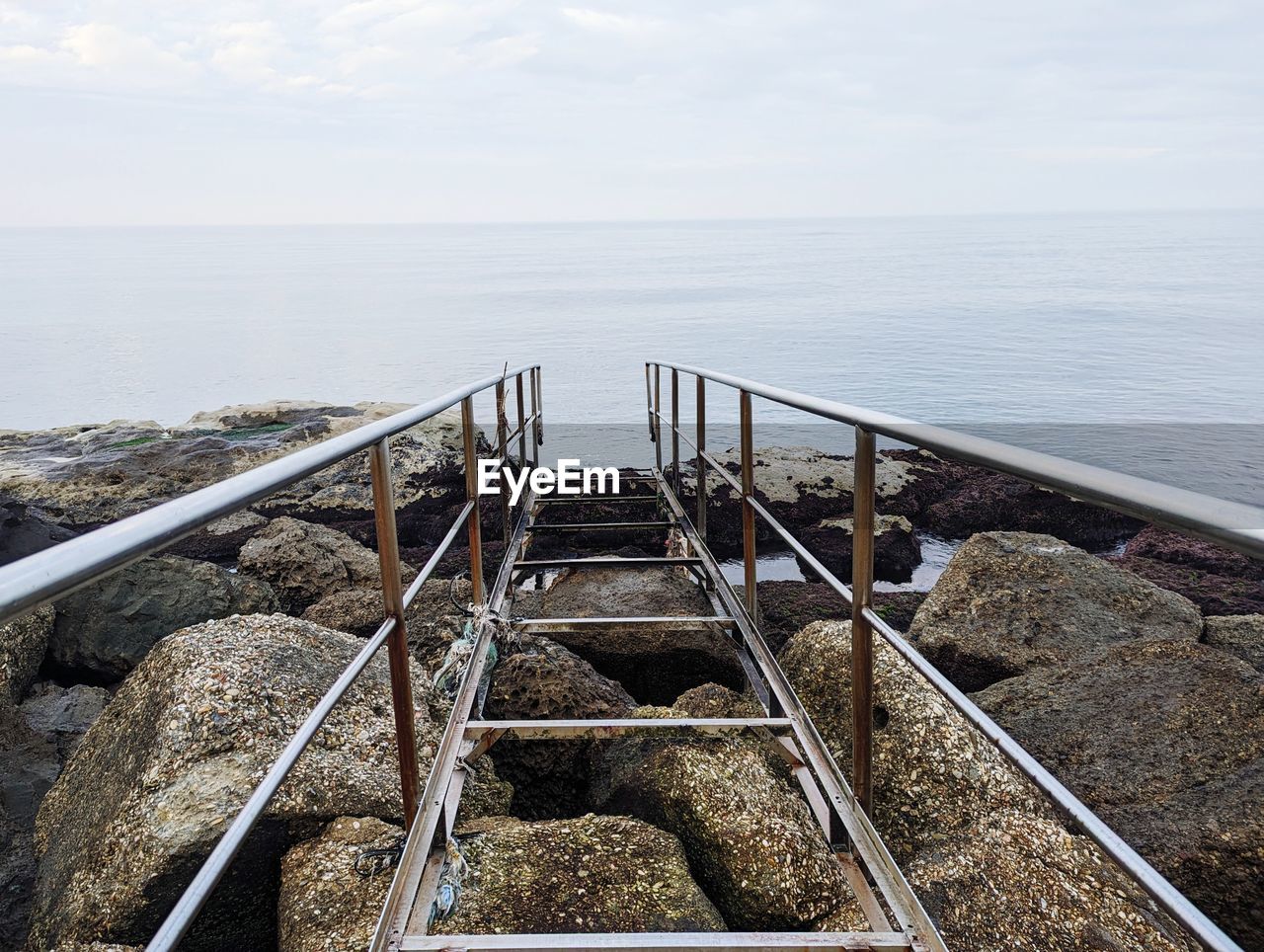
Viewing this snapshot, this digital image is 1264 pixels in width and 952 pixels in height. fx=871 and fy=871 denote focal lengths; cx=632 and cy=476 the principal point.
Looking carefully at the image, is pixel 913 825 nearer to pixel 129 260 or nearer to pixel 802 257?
pixel 802 257

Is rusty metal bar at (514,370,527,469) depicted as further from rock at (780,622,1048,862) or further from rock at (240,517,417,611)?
rock at (780,622,1048,862)

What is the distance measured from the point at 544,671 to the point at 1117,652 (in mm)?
2071

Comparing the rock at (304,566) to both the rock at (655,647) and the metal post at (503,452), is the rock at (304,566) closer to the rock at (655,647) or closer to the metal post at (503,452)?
the metal post at (503,452)

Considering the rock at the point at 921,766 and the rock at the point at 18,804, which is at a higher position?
the rock at the point at 921,766

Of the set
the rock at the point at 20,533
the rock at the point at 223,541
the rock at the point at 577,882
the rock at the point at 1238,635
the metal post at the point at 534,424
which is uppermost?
the metal post at the point at 534,424

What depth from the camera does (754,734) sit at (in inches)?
101

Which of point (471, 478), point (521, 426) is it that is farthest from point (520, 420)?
point (471, 478)

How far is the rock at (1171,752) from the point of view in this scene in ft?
7.46

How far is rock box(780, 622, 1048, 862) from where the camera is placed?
237 cm

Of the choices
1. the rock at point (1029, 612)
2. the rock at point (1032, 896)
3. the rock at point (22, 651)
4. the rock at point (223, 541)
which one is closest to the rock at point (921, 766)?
the rock at point (1032, 896)

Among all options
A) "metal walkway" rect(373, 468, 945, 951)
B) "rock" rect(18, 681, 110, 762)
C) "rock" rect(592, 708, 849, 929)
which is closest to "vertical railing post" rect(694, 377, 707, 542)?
"metal walkway" rect(373, 468, 945, 951)

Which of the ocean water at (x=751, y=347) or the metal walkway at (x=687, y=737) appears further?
the ocean water at (x=751, y=347)

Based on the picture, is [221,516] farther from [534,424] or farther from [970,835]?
[534,424]

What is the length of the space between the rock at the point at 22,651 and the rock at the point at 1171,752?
154 inches
